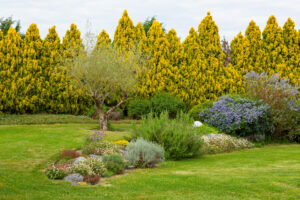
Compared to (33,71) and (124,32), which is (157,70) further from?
(33,71)

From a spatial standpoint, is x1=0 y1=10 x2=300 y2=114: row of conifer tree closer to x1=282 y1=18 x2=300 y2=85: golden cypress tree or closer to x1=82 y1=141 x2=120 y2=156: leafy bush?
x1=282 y1=18 x2=300 y2=85: golden cypress tree

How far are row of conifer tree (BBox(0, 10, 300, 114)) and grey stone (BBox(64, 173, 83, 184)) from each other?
11365mm

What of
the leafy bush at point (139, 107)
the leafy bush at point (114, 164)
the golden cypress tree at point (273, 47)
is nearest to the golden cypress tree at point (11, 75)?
the leafy bush at point (139, 107)

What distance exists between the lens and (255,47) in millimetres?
21641

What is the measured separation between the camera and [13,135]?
13.4 m

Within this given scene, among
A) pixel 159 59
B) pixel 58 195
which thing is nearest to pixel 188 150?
pixel 58 195

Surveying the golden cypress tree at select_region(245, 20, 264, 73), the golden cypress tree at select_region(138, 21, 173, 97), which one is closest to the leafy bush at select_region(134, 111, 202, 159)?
the golden cypress tree at select_region(138, 21, 173, 97)

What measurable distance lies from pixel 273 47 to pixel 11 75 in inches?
595

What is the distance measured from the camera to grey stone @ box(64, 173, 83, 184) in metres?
7.72

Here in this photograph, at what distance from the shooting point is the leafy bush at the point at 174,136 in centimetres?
1044

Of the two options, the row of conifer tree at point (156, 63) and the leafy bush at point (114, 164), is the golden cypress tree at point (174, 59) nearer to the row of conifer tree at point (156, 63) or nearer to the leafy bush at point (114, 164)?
the row of conifer tree at point (156, 63)

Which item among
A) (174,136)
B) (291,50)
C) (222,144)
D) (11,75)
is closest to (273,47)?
(291,50)

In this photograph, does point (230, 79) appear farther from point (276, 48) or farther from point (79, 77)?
point (79, 77)

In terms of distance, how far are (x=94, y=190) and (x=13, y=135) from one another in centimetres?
764
